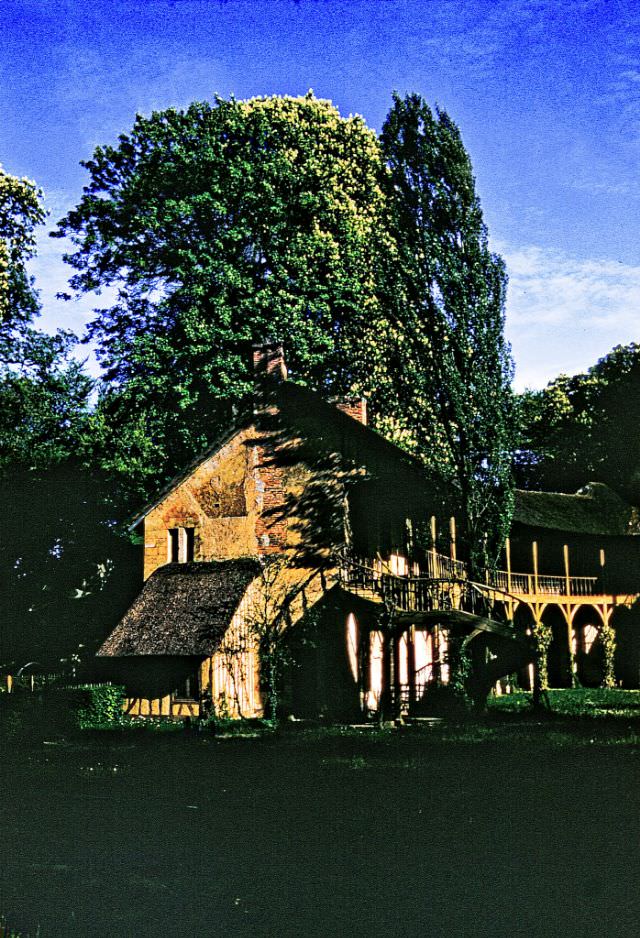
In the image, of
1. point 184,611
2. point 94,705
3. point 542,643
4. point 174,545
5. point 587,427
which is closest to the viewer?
point 94,705

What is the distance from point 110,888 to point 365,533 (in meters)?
20.7

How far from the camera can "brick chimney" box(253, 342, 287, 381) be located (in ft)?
98.6

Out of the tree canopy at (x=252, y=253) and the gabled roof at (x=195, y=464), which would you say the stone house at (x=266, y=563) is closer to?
the gabled roof at (x=195, y=464)

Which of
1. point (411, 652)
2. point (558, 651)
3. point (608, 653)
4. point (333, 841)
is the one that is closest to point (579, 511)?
point (558, 651)

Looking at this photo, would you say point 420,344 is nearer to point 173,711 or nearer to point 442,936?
point 173,711

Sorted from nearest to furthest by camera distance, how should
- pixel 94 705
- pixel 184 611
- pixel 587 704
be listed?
1. pixel 94 705
2. pixel 184 611
3. pixel 587 704

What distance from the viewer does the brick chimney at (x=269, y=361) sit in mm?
30062

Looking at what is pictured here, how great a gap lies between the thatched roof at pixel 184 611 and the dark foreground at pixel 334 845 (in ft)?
32.3

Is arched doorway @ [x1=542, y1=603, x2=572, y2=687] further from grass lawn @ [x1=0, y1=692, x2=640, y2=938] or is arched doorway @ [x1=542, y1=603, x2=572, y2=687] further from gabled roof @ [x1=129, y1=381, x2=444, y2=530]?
grass lawn @ [x1=0, y1=692, x2=640, y2=938]

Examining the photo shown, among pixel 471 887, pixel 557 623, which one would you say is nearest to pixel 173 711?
pixel 471 887

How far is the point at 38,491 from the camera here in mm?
37000

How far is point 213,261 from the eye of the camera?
3194 cm

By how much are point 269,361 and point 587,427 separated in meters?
30.0

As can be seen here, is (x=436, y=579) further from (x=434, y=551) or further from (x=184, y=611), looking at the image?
(x=184, y=611)
